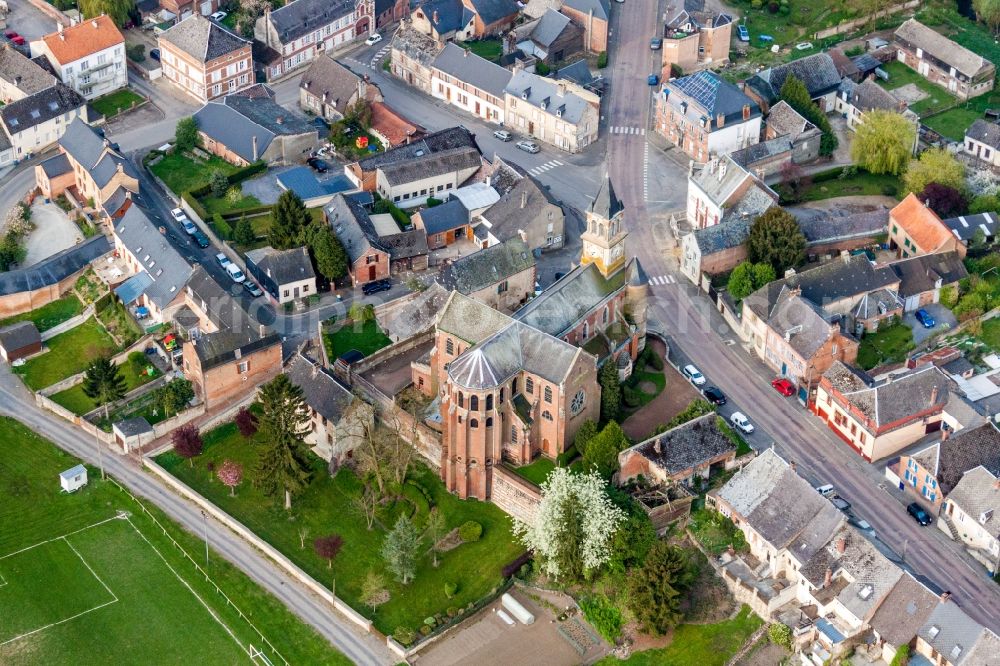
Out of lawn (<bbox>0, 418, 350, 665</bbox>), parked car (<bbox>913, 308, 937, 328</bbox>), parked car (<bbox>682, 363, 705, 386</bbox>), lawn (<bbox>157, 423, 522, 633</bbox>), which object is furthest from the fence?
parked car (<bbox>913, 308, 937, 328</bbox>)

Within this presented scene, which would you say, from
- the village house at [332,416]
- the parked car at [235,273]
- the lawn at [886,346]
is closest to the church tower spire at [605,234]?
the lawn at [886,346]

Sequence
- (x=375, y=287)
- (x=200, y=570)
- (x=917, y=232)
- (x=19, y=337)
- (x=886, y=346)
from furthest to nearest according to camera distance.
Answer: (x=917, y=232) → (x=375, y=287) → (x=19, y=337) → (x=886, y=346) → (x=200, y=570)

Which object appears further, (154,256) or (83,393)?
(154,256)

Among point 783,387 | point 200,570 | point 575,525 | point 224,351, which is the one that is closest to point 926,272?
point 783,387

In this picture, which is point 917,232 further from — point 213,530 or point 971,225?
point 213,530

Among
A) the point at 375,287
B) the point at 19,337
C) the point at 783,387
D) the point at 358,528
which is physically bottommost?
the point at 358,528

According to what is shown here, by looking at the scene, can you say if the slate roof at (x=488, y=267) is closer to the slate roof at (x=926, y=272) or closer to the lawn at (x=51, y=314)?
the slate roof at (x=926, y=272)
